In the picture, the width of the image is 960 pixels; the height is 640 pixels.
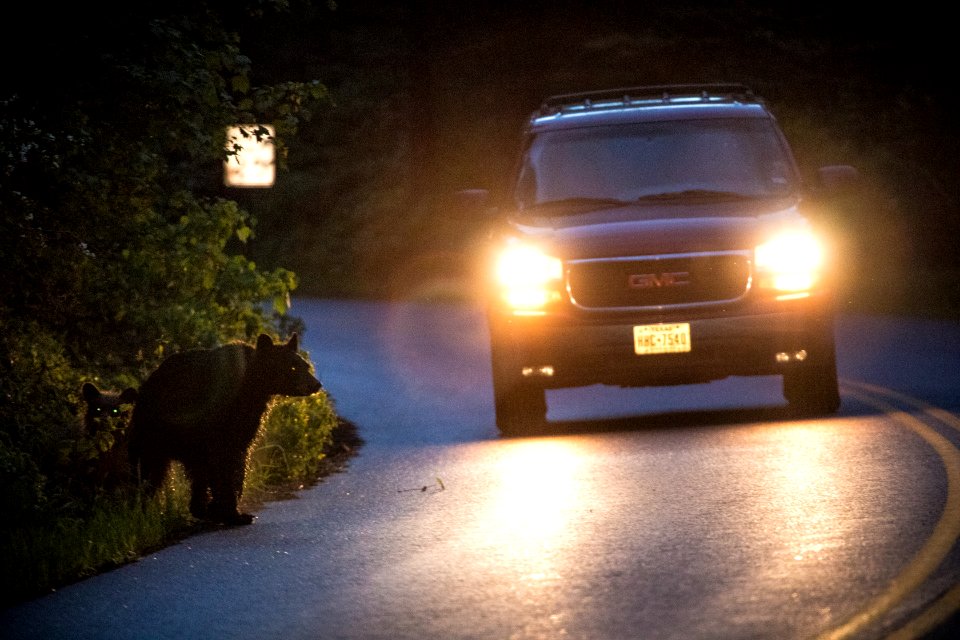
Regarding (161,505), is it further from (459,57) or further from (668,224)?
(459,57)

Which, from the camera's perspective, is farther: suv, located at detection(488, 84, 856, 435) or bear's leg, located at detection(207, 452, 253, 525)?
suv, located at detection(488, 84, 856, 435)

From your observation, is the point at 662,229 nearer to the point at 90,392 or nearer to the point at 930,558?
the point at 90,392

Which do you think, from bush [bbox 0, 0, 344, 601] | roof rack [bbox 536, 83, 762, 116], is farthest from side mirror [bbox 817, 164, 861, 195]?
bush [bbox 0, 0, 344, 601]

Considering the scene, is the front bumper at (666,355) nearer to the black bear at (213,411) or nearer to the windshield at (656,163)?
Result: the windshield at (656,163)

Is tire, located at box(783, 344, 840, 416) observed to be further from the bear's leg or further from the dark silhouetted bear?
the dark silhouetted bear

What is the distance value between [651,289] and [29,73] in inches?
183

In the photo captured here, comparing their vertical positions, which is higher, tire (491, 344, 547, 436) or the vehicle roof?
the vehicle roof

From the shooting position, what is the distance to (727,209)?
50.0ft

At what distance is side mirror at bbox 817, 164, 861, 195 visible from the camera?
15.7 m

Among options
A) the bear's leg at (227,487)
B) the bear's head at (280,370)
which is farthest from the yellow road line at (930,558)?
the bear's leg at (227,487)

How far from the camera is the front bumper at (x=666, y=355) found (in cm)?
1462

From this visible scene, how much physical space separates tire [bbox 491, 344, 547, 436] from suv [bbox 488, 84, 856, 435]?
1 centimetres

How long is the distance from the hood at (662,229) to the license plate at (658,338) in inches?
21.0

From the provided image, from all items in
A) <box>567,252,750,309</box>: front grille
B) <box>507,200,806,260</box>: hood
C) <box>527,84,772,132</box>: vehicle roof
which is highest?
<box>527,84,772,132</box>: vehicle roof
